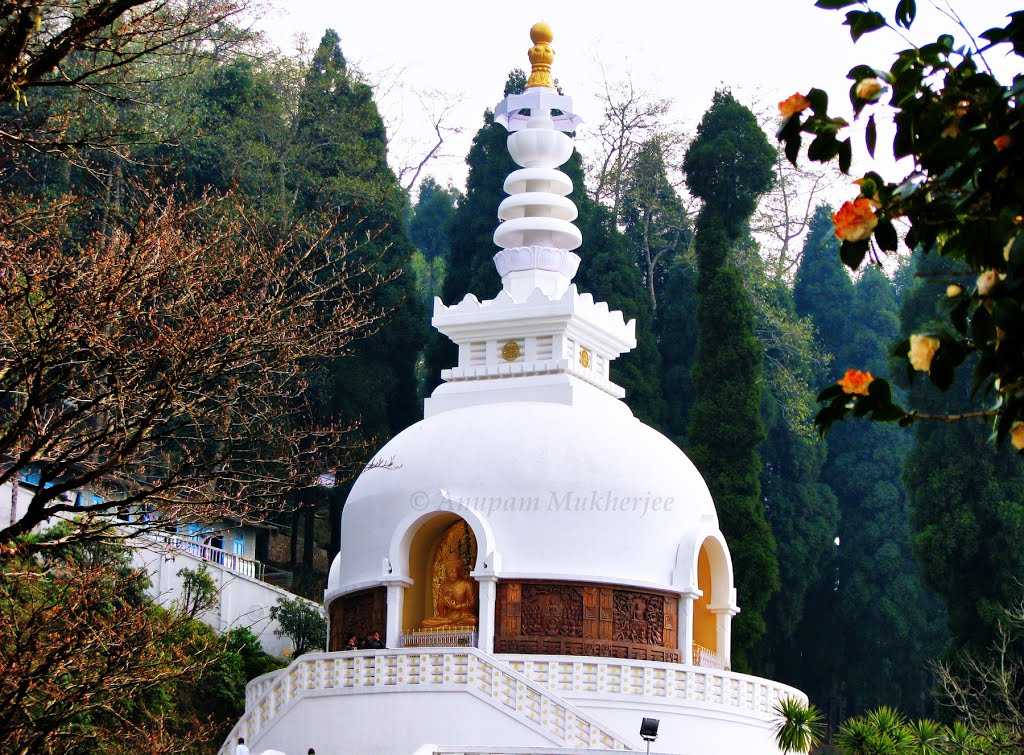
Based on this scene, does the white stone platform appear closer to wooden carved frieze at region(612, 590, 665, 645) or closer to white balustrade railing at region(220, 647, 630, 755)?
white balustrade railing at region(220, 647, 630, 755)

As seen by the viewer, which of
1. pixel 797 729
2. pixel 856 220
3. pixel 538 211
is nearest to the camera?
pixel 856 220

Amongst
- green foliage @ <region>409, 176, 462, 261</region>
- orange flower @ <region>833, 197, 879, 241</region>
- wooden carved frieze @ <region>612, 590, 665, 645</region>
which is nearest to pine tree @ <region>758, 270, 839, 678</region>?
wooden carved frieze @ <region>612, 590, 665, 645</region>

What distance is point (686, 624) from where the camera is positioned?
2878cm

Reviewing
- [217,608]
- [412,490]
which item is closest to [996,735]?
[412,490]

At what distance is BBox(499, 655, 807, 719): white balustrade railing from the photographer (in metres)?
26.5

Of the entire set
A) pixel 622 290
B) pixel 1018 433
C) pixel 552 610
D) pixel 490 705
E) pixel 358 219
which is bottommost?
pixel 1018 433

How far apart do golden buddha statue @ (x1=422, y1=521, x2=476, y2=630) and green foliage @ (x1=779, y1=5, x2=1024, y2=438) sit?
840 inches

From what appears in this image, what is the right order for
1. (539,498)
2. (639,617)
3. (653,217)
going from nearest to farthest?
(639,617) < (539,498) < (653,217)

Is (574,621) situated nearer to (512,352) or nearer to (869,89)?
(512,352)

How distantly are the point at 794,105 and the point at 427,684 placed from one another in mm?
19154

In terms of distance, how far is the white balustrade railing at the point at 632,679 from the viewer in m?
26.5

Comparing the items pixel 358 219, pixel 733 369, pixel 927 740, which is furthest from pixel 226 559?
pixel 927 740

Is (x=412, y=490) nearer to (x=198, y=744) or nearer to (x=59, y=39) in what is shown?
(x=198, y=744)

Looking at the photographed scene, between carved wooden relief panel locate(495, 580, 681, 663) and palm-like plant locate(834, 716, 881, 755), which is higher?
carved wooden relief panel locate(495, 580, 681, 663)
